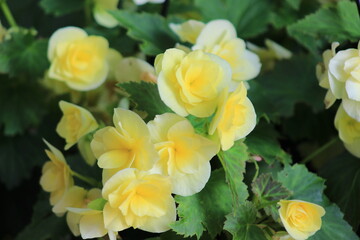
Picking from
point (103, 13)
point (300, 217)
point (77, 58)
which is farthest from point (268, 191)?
point (103, 13)

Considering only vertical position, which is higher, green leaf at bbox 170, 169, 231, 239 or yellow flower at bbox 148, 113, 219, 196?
yellow flower at bbox 148, 113, 219, 196

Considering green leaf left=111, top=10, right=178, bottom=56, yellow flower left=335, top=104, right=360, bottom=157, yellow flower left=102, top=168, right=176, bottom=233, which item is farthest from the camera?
green leaf left=111, top=10, right=178, bottom=56

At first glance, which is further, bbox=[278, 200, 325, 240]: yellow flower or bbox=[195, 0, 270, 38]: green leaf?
bbox=[195, 0, 270, 38]: green leaf

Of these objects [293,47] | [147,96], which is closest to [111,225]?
[147,96]

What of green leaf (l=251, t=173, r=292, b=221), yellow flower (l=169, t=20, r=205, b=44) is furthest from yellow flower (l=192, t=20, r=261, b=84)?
green leaf (l=251, t=173, r=292, b=221)

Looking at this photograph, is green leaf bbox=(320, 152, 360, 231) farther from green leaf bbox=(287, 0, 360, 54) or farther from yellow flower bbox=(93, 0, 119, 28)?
yellow flower bbox=(93, 0, 119, 28)

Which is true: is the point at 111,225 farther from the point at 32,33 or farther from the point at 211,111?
the point at 32,33
